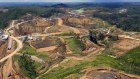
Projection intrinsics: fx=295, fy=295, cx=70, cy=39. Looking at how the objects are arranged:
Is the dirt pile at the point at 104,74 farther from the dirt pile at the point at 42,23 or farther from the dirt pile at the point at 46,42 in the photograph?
the dirt pile at the point at 42,23

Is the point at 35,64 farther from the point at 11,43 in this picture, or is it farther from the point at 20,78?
the point at 11,43

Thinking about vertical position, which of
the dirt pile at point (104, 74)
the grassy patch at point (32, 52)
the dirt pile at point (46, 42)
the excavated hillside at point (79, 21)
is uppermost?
the dirt pile at point (104, 74)

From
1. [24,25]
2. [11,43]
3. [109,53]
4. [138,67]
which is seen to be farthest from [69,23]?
[138,67]

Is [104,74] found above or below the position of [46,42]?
above

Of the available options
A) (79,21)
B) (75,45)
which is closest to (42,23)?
(79,21)

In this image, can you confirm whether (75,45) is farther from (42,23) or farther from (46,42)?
(42,23)

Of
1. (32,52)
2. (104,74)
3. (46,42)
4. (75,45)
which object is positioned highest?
(104,74)

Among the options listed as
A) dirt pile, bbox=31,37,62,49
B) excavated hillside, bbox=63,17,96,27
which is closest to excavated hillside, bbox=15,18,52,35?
excavated hillside, bbox=63,17,96,27

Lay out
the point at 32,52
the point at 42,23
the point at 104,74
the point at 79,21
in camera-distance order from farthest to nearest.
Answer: the point at 79,21 < the point at 42,23 < the point at 32,52 < the point at 104,74

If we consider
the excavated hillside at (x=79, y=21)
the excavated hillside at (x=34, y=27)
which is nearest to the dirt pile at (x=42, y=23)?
the excavated hillside at (x=34, y=27)
